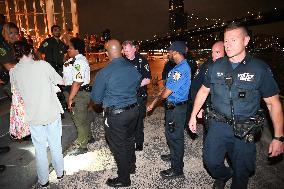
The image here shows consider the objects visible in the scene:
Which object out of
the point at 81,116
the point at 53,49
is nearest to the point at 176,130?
the point at 81,116

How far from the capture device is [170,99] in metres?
4.05

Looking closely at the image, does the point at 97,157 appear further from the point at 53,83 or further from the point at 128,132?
the point at 53,83

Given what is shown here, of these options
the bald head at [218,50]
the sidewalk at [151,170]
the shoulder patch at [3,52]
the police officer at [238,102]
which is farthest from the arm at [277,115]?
the shoulder patch at [3,52]

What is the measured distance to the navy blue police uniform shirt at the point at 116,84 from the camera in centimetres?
361

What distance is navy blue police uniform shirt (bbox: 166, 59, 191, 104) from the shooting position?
3.82m

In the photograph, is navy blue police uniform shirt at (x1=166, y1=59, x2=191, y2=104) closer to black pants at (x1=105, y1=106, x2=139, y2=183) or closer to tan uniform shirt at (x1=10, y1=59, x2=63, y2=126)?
black pants at (x1=105, y1=106, x2=139, y2=183)

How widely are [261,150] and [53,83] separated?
3941 mm

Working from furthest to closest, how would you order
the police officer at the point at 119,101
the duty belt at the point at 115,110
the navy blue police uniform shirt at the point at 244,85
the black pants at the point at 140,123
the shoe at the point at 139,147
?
the shoe at the point at 139,147 < the black pants at the point at 140,123 < the duty belt at the point at 115,110 < the police officer at the point at 119,101 < the navy blue police uniform shirt at the point at 244,85

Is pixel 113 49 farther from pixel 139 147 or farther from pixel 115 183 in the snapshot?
pixel 139 147

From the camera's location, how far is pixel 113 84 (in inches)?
143

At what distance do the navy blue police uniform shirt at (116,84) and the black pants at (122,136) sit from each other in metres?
0.18

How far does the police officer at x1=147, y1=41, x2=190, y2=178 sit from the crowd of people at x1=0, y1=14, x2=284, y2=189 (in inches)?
0.6

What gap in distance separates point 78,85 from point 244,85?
278 centimetres

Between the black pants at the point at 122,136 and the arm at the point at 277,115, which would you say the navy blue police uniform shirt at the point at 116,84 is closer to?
the black pants at the point at 122,136
